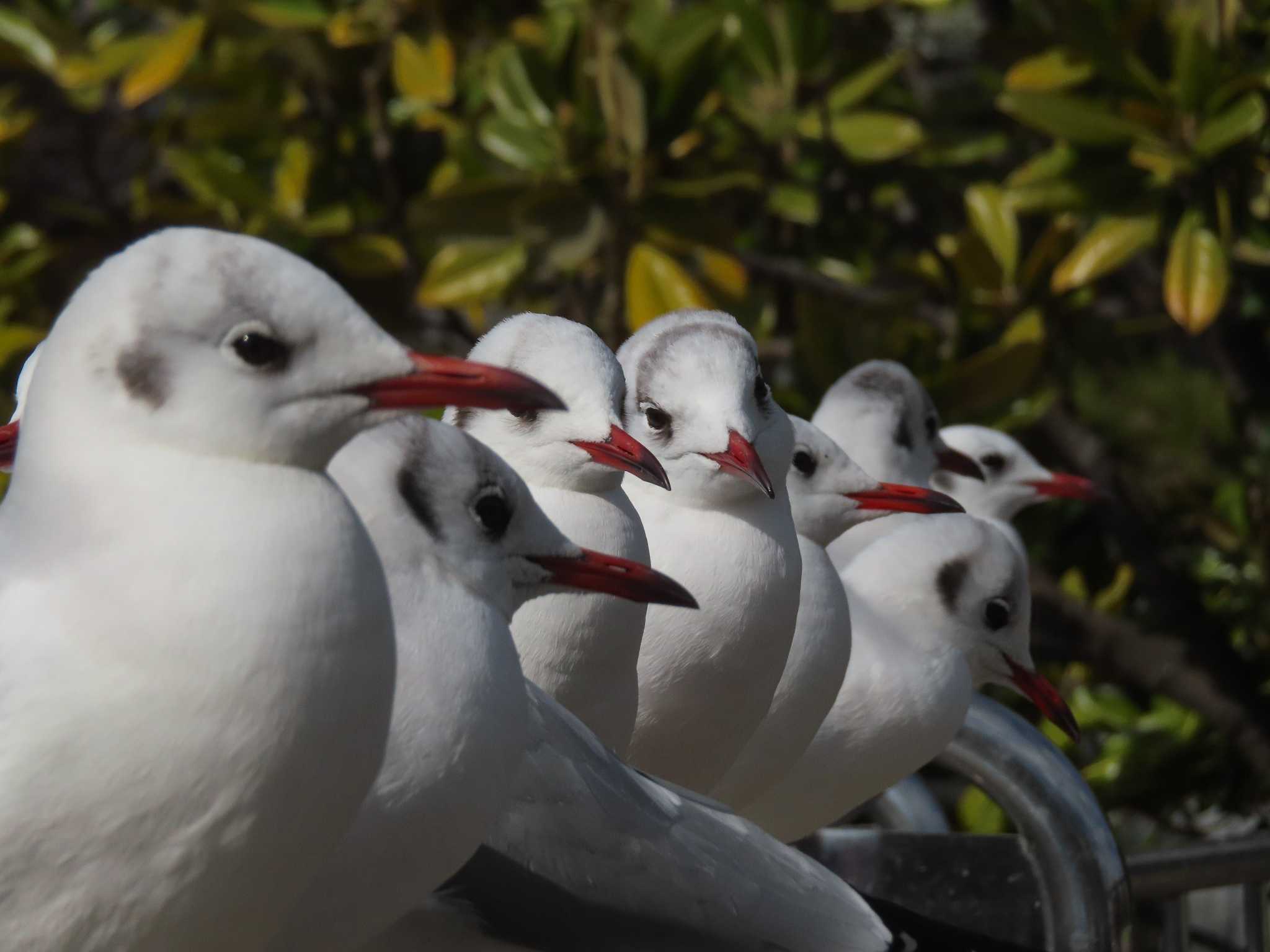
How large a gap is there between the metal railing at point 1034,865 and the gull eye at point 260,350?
1180 millimetres

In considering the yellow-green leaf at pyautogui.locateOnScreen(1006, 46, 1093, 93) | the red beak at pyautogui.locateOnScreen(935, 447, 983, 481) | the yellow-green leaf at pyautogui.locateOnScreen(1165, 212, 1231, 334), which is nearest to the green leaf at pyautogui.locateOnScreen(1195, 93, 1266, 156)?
the yellow-green leaf at pyautogui.locateOnScreen(1165, 212, 1231, 334)

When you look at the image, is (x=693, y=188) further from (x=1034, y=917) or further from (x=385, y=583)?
(x=385, y=583)

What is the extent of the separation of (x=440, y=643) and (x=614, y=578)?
0.12m

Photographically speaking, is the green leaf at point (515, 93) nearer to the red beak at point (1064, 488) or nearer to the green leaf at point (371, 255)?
the green leaf at point (371, 255)

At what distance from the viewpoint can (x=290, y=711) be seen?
80 cm

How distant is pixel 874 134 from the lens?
295 cm

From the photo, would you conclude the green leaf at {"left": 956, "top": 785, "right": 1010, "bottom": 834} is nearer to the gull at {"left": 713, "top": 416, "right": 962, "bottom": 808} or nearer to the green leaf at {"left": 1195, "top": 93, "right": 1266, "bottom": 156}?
the green leaf at {"left": 1195, "top": 93, "right": 1266, "bottom": 156}

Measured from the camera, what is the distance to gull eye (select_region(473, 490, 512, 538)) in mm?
1013

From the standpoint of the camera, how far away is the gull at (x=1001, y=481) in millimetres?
2500

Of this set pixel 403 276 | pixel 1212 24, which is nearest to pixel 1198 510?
pixel 1212 24

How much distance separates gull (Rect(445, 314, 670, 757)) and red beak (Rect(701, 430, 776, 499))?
3.4 inches

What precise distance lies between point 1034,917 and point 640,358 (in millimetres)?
853

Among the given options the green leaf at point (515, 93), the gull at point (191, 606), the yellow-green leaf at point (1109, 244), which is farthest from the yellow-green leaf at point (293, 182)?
the gull at point (191, 606)

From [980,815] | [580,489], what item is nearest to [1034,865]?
[580,489]
